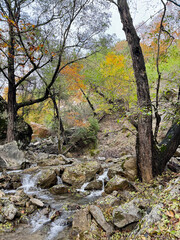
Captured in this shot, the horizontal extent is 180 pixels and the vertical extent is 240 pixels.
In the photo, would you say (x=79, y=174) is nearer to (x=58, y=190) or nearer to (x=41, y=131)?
(x=58, y=190)

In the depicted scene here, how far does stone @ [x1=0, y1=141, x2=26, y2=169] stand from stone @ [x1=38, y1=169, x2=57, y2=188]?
2762 millimetres

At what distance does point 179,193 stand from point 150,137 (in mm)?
2864

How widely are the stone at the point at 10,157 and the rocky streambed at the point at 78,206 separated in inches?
60.2

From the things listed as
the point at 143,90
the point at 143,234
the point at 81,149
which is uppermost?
the point at 143,90

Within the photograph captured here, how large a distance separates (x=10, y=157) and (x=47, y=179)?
3397 millimetres

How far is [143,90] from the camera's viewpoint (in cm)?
518

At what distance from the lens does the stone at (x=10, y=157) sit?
8.06 metres

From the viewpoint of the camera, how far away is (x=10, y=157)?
8391mm

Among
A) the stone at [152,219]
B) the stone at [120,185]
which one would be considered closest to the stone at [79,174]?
the stone at [120,185]

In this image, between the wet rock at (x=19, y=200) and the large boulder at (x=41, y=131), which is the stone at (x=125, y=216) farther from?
the large boulder at (x=41, y=131)

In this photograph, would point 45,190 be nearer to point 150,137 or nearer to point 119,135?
point 150,137

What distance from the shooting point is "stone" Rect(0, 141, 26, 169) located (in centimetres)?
806

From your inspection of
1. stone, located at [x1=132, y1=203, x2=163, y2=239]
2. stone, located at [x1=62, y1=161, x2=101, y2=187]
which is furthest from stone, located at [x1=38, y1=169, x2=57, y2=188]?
stone, located at [x1=132, y1=203, x2=163, y2=239]

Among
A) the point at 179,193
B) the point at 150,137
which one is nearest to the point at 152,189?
the point at 150,137
